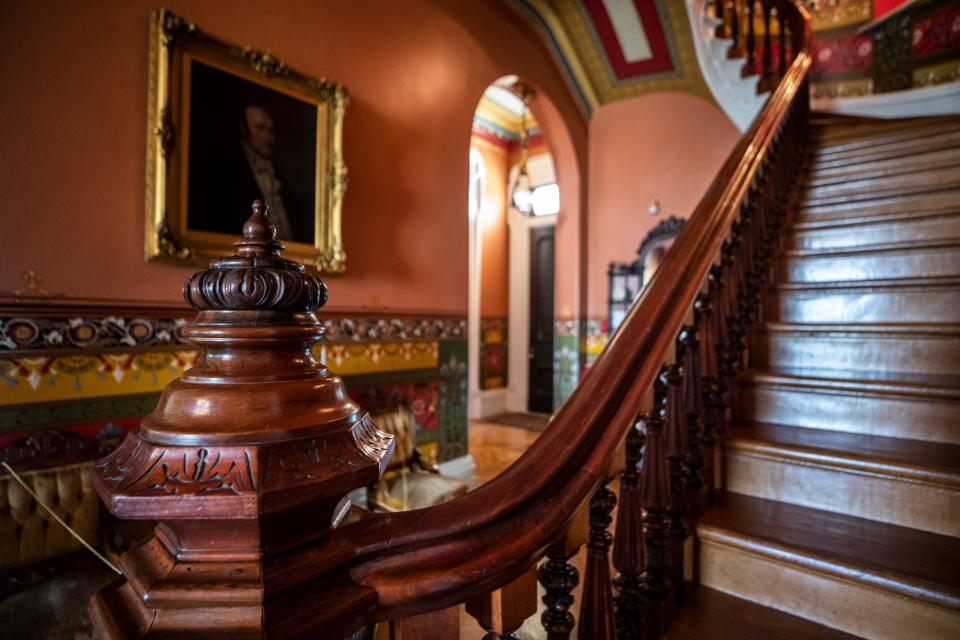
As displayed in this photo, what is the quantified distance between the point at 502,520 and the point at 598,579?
29cm

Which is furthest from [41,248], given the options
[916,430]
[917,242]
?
[917,242]

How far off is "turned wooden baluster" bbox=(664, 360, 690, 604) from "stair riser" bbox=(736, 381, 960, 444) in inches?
26.3

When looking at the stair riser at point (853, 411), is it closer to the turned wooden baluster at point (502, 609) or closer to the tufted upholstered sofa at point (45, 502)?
the turned wooden baluster at point (502, 609)

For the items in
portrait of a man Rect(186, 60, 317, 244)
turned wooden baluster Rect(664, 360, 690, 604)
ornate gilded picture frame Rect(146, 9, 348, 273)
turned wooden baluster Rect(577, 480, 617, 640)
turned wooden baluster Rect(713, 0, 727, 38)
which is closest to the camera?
turned wooden baluster Rect(577, 480, 617, 640)

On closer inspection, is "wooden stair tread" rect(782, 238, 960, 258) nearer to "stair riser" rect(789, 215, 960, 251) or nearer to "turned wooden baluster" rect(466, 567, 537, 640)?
"stair riser" rect(789, 215, 960, 251)

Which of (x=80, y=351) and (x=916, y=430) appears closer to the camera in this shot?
(x=916, y=430)

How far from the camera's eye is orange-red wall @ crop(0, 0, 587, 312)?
6.13 feet

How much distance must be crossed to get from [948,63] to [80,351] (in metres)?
6.40

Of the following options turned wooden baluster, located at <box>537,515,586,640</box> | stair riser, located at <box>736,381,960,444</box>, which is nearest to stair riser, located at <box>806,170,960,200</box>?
stair riser, located at <box>736,381,960,444</box>

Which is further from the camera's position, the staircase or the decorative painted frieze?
the decorative painted frieze

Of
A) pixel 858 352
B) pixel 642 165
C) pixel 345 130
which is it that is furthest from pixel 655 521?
pixel 642 165

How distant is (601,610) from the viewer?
0.75m

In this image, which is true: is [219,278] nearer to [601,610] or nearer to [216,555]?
[216,555]

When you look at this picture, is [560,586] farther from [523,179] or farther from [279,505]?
[523,179]
